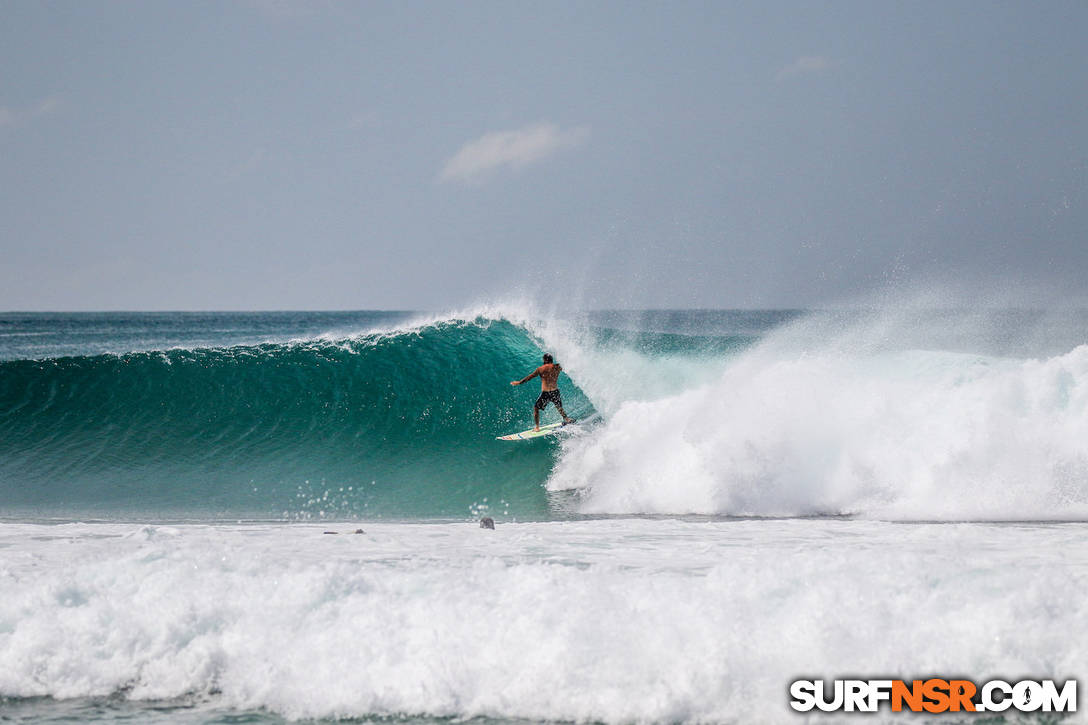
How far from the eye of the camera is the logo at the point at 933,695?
453 centimetres

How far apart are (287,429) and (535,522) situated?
5.86 m

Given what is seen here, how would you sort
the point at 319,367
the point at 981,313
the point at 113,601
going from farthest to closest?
1. the point at 981,313
2. the point at 319,367
3. the point at 113,601

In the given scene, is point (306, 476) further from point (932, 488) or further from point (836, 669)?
point (836, 669)

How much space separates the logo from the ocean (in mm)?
81

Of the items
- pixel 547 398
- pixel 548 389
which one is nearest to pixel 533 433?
pixel 547 398

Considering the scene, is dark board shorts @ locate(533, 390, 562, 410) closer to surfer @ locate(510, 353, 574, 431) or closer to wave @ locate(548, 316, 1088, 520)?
surfer @ locate(510, 353, 574, 431)

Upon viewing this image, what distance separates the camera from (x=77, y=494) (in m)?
11.5

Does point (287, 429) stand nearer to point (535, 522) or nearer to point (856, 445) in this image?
point (535, 522)

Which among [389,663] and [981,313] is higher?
[981,313]

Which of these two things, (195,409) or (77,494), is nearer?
(77,494)

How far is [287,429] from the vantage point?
46.0ft

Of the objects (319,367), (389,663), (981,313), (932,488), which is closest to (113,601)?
(389,663)

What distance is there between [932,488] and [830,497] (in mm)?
1179

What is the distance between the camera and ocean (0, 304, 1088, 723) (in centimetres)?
488
